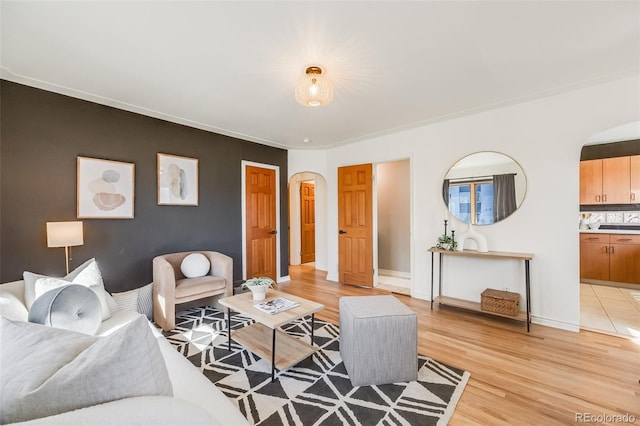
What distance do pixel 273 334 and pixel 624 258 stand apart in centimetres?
555

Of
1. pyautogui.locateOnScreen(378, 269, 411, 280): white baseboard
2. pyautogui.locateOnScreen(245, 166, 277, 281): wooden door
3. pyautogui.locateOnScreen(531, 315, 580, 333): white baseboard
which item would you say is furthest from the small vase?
pyautogui.locateOnScreen(378, 269, 411, 280): white baseboard

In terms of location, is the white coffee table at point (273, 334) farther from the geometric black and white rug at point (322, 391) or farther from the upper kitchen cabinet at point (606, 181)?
the upper kitchen cabinet at point (606, 181)

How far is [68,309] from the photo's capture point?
5.26ft

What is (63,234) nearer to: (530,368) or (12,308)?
(12,308)

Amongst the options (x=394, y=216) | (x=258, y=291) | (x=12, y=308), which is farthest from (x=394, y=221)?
(x=12, y=308)

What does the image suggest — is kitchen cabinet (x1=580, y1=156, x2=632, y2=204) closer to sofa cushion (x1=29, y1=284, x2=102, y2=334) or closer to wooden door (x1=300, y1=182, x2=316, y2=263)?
wooden door (x1=300, y1=182, x2=316, y2=263)

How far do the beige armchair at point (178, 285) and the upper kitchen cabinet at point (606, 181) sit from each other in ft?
19.3

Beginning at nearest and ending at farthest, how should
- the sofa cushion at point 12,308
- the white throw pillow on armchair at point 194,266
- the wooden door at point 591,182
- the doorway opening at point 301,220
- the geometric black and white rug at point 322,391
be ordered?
the sofa cushion at point 12,308 → the geometric black and white rug at point 322,391 → the white throw pillow on armchair at point 194,266 → the wooden door at point 591,182 → the doorway opening at point 301,220

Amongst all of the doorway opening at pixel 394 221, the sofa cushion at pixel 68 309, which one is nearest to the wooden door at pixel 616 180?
the doorway opening at pixel 394 221

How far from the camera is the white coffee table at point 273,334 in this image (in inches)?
78.6

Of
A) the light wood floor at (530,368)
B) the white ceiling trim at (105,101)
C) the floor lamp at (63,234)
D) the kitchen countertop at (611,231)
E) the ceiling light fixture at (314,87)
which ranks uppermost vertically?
the white ceiling trim at (105,101)

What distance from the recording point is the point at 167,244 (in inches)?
139

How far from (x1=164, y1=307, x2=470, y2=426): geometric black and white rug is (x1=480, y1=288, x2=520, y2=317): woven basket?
1.20 m

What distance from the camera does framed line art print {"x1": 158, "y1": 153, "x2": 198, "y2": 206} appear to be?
349 centimetres
